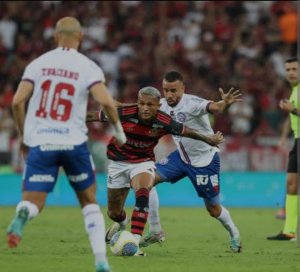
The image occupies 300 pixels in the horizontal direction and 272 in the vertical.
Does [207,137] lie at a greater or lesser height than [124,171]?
greater

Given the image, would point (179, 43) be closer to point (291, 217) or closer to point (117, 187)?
point (291, 217)

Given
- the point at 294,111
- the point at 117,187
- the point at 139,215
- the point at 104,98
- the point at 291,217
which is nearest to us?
the point at 104,98

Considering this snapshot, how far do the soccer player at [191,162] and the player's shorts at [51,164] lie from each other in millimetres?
2992

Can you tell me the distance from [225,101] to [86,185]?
2623 millimetres

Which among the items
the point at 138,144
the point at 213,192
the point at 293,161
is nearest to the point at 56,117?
the point at 138,144

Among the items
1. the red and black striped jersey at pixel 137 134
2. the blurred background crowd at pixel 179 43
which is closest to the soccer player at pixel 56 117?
the red and black striped jersey at pixel 137 134

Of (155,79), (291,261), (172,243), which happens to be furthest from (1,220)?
(155,79)

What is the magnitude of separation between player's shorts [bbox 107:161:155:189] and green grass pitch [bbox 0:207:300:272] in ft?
2.82

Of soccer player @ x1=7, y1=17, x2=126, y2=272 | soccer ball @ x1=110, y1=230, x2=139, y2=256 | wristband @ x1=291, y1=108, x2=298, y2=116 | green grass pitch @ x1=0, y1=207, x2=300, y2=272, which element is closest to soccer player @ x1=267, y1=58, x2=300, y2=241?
green grass pitch @ x1=0, y1=207, x2=300, y2=272

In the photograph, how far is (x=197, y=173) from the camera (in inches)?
465

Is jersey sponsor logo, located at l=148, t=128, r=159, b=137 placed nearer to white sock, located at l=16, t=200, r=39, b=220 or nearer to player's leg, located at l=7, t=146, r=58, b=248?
player's leg, located at l=7, t=146, r=58, b=248

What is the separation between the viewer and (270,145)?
21141mm

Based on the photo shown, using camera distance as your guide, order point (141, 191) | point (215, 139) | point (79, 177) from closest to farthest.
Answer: point (79, 177)
point (215, 139)
point (141, 191)

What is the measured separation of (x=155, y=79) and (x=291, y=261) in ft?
48.1
